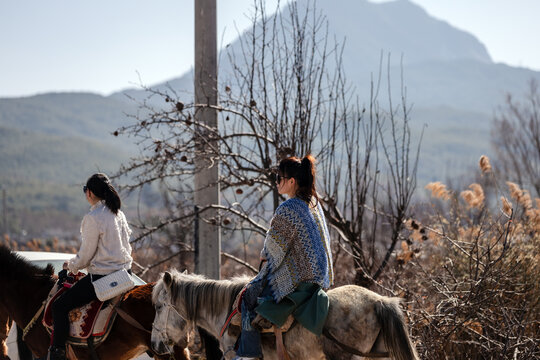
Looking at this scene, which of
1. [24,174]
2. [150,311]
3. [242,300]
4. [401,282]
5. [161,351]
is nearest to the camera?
[242,300]

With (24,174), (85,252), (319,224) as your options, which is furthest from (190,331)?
(24,174)

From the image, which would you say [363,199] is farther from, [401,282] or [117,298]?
[117,298]

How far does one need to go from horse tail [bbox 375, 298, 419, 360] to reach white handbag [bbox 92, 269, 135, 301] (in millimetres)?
2406

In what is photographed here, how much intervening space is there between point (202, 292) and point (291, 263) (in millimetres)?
945

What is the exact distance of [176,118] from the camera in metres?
8.05

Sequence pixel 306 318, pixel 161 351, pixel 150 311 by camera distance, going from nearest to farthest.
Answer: pixel 306 318 < pixel 161 351 < pixel 150 311

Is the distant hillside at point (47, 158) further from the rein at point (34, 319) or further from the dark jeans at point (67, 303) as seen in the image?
the dark jeans at point (67, 303)

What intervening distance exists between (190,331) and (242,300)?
825mm

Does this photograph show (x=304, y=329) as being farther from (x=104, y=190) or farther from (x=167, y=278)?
(x=104, y=190)

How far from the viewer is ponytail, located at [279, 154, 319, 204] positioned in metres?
4.86

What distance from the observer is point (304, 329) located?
476 cm

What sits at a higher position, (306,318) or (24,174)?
(306,318)

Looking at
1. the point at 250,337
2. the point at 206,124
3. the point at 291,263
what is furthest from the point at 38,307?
the point at 206,124

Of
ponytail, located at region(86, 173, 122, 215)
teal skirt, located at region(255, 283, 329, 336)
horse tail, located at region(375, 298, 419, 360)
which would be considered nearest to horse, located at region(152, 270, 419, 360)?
horse tail, located at region(375, 298, 419, 360)
